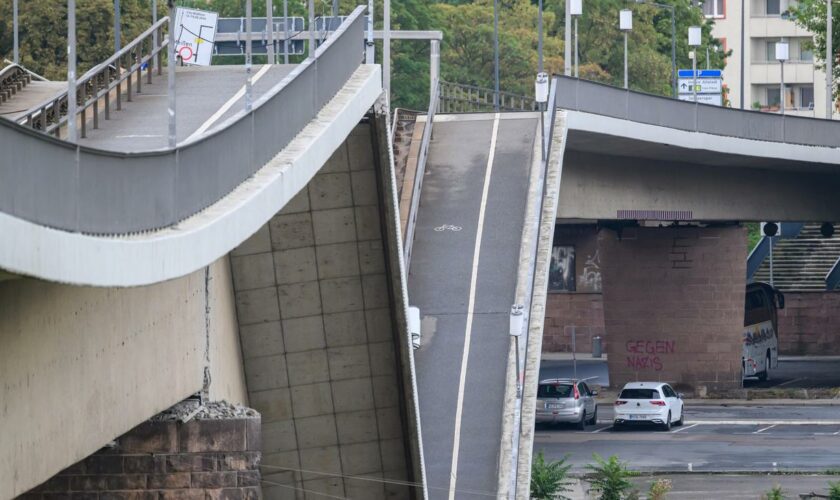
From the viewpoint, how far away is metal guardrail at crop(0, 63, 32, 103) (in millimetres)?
30578

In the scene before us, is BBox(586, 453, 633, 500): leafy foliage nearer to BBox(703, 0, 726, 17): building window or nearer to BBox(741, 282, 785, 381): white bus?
BBox(741, 282, 785, 381): white bus

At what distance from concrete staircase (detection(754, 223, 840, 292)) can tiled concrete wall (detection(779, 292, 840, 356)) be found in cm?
234

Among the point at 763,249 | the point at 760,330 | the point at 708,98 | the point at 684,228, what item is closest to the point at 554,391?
the point at 684,228

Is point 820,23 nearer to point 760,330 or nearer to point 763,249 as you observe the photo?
point 763,249

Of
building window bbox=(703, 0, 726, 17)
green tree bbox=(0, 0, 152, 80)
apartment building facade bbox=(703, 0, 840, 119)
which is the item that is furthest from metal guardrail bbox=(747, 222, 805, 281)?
green tree bbox=(0, 0, 152, 80)

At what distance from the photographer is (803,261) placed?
84000 mm

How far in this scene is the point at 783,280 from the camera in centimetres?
8319

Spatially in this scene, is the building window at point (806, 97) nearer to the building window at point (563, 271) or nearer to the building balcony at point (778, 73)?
the building balcony at point (778, 73)

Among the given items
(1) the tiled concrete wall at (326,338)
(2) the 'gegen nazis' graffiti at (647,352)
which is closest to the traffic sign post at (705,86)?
(2) the 'gegen nazis' graffiti at (647,352)

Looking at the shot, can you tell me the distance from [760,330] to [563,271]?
21.4m

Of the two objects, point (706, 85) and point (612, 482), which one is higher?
point (706, 85)

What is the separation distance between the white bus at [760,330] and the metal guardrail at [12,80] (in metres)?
34.2

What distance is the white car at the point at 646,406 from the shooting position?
1951 inches

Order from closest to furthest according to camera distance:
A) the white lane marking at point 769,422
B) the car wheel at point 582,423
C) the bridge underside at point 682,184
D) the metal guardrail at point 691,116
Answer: the metal guardrail at point 691,116 → the bridge underside at point 682,184 → the car wheel at point 582,423 → the white lane marking at point 769,422
